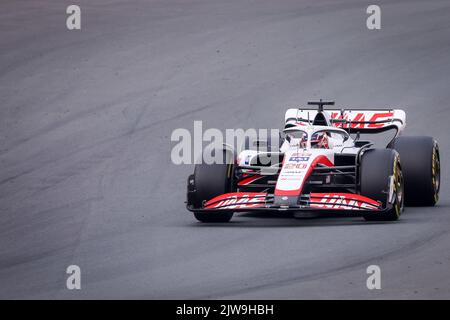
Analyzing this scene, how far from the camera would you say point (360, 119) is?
18.9m

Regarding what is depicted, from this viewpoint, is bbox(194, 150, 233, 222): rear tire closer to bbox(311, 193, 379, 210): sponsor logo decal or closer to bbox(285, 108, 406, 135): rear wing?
bbox(311, 193, 379, 210): sponsor logo decal

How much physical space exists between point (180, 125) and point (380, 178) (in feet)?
25.4

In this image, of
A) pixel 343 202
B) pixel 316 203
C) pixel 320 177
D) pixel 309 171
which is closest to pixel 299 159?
pixel 309 171

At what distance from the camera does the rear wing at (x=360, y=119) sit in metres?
18.8

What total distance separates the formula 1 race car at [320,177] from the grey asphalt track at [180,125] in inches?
12.6

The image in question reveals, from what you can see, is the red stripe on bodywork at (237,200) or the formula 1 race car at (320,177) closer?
the formula 1 race car at (320,177)

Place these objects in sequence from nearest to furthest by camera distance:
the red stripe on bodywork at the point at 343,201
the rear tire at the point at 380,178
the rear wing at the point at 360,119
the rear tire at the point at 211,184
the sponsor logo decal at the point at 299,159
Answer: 1. the red stripe on bodywork at the point at 343,201
2. the rear tire at the point at 380,178
3. the sponsor logo decal at the point at 299,159
4. the rear tire at the point at 211,184
5. the rear wing at the point at 360,119

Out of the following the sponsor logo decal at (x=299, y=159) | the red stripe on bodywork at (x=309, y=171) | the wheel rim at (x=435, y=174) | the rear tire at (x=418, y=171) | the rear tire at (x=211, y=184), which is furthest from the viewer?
the wheel rim at (x=435, y=174)

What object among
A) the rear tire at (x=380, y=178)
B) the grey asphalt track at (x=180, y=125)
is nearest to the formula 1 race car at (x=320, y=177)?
the rear tire at (x=380, y=178)

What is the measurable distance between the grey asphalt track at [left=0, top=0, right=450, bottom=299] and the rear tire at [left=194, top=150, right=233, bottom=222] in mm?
270

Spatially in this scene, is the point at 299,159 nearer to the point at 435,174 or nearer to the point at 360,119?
the point at 435,174

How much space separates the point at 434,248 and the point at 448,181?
5.69m

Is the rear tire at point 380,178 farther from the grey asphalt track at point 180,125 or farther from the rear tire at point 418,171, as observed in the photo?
the rear tire at point 418,171

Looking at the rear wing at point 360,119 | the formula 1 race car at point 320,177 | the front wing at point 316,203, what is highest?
the rear wing at point 360,119
